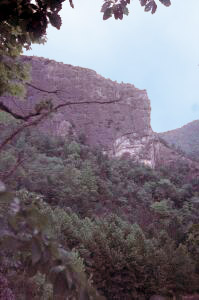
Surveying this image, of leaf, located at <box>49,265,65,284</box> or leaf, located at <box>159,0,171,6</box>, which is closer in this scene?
leaf, located at <box>49,265,65,284</box>

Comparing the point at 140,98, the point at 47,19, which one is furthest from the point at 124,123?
the point at 47,19

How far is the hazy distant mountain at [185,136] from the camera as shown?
5012 centimetres

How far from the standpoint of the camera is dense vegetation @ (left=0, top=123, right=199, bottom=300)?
0.76m

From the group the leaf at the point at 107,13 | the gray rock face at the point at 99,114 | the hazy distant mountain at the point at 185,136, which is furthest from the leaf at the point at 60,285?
the hazy distant mountain at the point at 185,136

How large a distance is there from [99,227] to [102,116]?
20392mm

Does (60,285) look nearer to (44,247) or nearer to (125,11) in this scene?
(44,247)

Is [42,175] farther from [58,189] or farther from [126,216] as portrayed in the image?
[126,216]

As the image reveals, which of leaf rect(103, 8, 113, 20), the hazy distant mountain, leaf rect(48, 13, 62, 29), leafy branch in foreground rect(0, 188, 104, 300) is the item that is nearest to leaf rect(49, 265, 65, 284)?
leafy branch in foreground rect(0, 188, 104, 300)

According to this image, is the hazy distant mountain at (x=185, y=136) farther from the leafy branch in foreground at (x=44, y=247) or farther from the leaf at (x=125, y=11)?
the leafy branch in foreground at (x=44, y=247)

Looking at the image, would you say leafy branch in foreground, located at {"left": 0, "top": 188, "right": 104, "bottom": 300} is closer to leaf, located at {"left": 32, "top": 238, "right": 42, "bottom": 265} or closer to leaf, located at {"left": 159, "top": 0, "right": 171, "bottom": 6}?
leaf, located at {"left": 32, "top": 238, "right": 42, "bottom": 265}

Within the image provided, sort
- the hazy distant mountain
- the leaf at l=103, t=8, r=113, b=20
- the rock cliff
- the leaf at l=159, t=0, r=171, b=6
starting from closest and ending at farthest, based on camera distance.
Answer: the leaf at l=159, t=0, r=171, b=6
the leaf at l=103, t=8, r=113, b=20
the rock cliff
the hazy distant mountain

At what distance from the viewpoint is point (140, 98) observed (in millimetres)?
30906

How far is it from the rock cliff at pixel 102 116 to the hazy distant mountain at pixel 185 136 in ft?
66.6

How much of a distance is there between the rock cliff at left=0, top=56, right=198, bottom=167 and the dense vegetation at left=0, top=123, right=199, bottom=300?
249 inches
